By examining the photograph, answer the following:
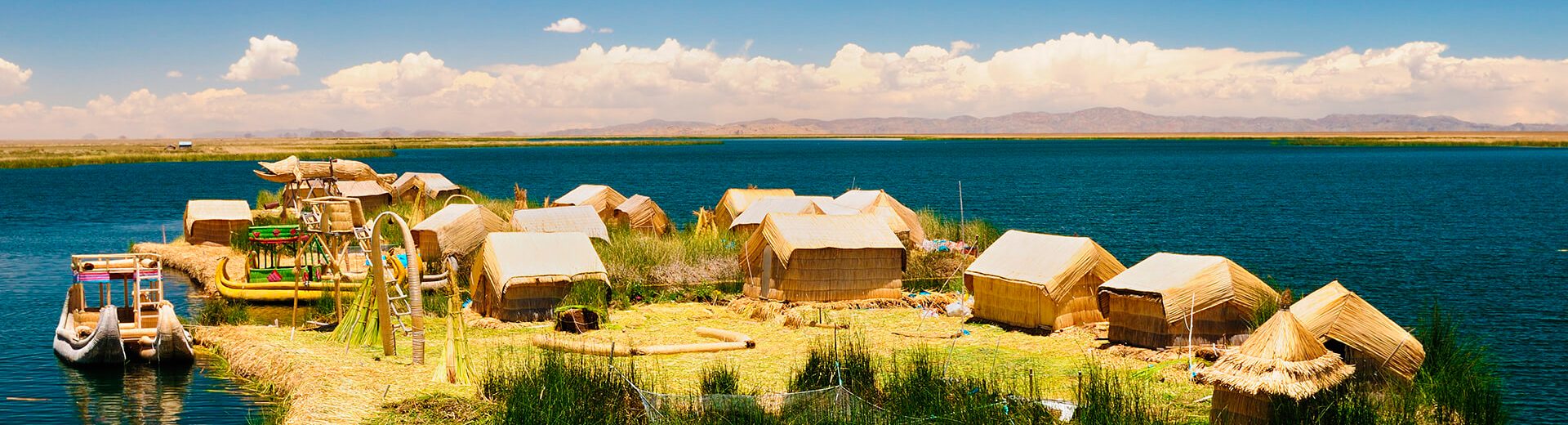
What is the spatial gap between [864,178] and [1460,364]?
66.3 m

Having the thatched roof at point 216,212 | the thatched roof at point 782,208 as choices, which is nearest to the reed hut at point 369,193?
the thatched roof at point 216,212

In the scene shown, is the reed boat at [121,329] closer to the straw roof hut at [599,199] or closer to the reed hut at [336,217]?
the reed hut at [336,217]

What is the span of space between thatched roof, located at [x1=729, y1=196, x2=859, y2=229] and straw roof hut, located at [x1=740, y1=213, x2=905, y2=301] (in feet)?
13.3

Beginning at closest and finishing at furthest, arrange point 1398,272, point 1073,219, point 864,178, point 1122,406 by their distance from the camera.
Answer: point 1122,406 → point 1398,272 → point 1073,219 → point 864,178

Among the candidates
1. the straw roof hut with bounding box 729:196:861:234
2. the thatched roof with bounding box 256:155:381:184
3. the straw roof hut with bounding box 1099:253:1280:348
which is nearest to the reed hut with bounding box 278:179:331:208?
the thatched roof with bounding box 256:155:381:184

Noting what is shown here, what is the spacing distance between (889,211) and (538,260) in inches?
361

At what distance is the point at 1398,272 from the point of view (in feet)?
78.9

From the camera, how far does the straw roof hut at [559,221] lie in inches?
863

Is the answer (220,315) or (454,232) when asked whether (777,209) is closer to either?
(454,232)

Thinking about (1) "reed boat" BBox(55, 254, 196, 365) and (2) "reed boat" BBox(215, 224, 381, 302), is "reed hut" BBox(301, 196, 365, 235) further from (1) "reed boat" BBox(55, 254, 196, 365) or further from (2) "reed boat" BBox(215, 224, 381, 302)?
(1) "reed boat" BBox(55, 254, 196, 365)

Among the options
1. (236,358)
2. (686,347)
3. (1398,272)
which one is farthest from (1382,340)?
(1398,272)

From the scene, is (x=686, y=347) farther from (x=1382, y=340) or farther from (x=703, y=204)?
(x=703, y=204)

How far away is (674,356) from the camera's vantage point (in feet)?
44.4

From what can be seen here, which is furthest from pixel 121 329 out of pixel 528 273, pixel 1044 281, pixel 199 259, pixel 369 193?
pixel 369 193
